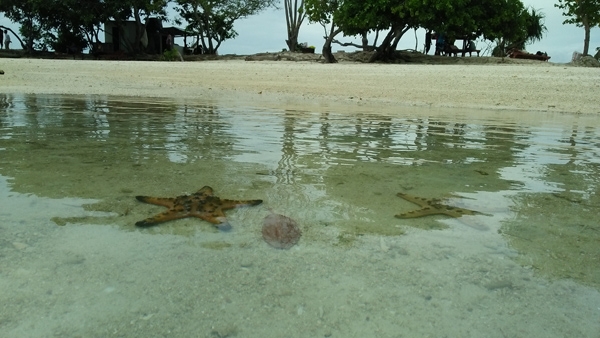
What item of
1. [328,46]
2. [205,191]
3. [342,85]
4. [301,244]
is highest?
[328,46]

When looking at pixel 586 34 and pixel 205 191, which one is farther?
pixel 586 34

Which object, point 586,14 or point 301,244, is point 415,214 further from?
point 586,14

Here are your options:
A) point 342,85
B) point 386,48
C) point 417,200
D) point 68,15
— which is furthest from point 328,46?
point 417,200

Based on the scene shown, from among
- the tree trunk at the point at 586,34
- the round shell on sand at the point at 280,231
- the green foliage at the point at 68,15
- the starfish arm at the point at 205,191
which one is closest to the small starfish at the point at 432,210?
the round shell on sand at the point at 280,231

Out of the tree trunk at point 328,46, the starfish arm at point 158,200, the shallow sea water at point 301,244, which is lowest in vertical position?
the shallow sea water at point 301,244

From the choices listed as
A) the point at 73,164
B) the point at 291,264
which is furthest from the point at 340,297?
the point at 73,164

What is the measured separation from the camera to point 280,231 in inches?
101

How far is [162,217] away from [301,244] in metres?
0.79

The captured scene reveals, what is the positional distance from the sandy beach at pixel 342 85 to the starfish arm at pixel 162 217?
7.29 m

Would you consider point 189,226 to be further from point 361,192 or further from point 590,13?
point 590,13

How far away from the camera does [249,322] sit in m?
1.74

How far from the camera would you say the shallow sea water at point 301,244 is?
5.82 feet

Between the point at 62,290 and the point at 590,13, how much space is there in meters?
31.8

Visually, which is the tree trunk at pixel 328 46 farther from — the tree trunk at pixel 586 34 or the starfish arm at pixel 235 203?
the starfish arm at pixel 235 203
